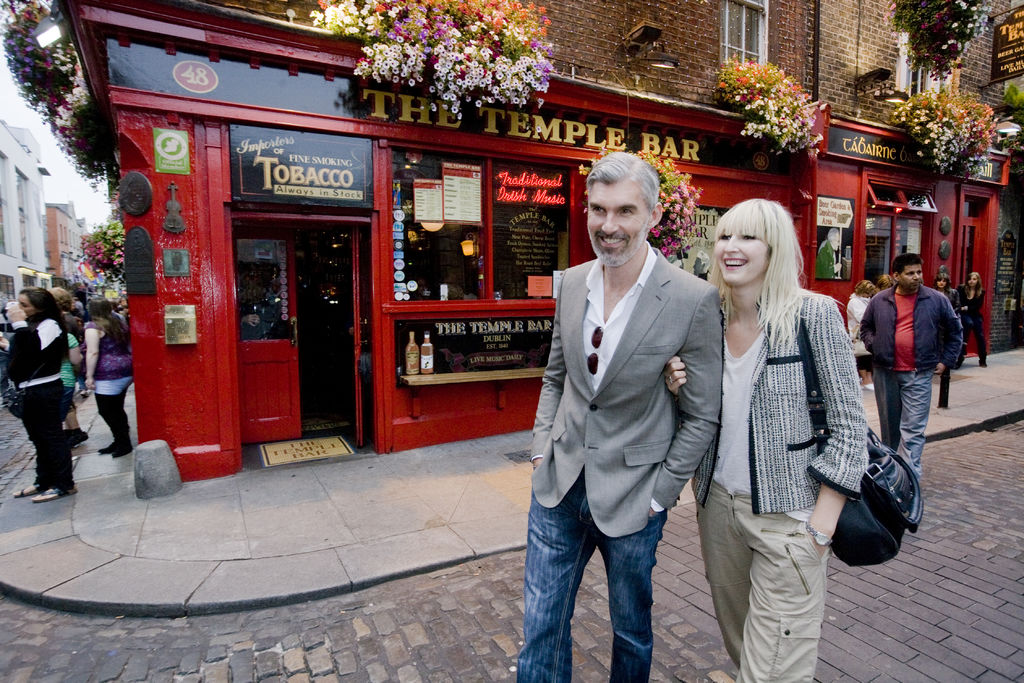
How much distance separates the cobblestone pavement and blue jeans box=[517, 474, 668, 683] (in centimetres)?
80

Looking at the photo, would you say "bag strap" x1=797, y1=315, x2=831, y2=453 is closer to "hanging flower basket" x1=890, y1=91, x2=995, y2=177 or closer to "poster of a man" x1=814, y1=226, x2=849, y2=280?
"poster of a man" x1=814, y1=226, x2=849, y2=280

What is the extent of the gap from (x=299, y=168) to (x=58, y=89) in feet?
15.5

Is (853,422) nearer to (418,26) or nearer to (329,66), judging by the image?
(418,26)

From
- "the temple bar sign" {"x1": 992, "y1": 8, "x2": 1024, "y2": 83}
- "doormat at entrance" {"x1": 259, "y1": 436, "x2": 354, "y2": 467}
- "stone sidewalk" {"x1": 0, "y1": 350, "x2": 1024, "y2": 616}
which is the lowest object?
"stone sidewalk" {"x1": 0, "y1": 350, "x2": 1024, "y2": 616}

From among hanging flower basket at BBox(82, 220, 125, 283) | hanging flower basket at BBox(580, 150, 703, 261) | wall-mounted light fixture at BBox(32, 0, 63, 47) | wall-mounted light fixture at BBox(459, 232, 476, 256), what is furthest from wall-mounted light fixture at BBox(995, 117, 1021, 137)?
hanging flower basket at BBox(82, 220, 125, 283)

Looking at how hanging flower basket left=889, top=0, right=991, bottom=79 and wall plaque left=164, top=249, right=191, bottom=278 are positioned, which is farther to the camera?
hanging flower basket left=889, top=0, right=991, bottom=79

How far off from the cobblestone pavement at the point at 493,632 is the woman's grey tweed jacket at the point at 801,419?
1.41 m

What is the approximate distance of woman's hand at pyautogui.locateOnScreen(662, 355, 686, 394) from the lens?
6.32ft

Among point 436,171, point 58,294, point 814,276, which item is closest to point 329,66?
point 436,171

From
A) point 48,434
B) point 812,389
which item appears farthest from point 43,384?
point 812,389

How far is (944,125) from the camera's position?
10.2 m

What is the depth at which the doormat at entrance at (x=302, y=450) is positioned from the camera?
617cm

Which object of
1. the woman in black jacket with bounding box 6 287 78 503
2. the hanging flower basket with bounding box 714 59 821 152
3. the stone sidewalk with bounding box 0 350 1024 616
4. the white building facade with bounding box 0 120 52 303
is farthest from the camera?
the white building facade with bounding box 0 120 52 303

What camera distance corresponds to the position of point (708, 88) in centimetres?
862
